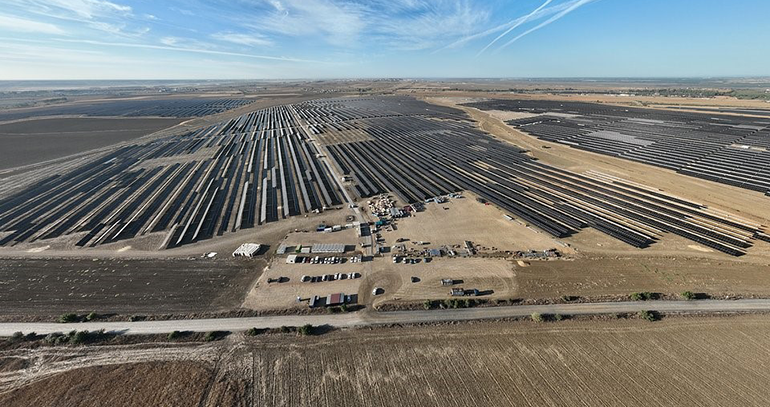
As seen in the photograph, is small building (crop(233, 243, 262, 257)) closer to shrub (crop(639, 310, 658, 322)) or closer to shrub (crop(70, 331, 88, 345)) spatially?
shrub (crop(70, 331, 88, 345))

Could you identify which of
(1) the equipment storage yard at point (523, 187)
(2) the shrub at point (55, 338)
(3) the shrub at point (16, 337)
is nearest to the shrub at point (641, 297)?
(1) the equipment storage yard at point (523, 187)

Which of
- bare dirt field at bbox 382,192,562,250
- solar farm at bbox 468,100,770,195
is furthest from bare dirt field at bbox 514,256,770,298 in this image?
solar farm at bbox 468,100,770,195

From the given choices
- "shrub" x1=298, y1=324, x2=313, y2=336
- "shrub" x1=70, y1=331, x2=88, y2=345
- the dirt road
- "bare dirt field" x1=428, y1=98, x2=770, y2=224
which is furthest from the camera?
"bare dirt field" x1=428, y1=98, x2=770, y2=224

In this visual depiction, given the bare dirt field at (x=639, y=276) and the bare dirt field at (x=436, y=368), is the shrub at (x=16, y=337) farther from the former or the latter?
the bare dirt field at (x=639, y=276)

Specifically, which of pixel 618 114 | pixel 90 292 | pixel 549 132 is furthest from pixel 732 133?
pixel 90 292

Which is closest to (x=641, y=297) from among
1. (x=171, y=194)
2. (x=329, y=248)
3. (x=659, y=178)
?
(x=329, y=248)

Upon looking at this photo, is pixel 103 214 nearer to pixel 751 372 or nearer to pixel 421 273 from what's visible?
pixel 421 273

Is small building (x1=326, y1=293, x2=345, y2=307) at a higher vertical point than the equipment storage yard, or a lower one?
lower
